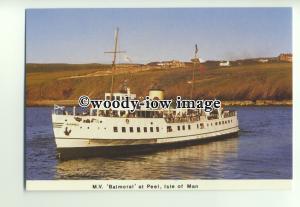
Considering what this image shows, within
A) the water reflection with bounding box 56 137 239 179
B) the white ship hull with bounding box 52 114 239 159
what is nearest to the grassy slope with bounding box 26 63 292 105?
the white ship hull with bounding box 52 114 239 159

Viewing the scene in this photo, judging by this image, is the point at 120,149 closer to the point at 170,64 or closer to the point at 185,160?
the point at 185,160

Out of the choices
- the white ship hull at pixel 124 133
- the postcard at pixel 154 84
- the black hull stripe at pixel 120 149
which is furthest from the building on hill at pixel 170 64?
the black hull stripe at pixel 120 149

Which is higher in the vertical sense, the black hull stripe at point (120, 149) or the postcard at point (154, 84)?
the postcard at point (154, 84)

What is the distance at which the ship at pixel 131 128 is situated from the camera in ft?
6.99

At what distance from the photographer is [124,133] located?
216 cm

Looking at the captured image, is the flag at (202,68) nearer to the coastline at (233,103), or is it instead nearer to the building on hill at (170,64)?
the building on hill at (170,64)

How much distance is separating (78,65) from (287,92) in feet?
3.30

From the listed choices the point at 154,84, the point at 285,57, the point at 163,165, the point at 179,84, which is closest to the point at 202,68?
the point at 179,84

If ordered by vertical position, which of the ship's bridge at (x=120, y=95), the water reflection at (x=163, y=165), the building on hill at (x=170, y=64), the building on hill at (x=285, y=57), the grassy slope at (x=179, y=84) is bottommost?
the water reflection at (x=163, y=165)

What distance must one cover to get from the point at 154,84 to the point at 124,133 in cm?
28

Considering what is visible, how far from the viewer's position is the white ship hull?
83.9 inches

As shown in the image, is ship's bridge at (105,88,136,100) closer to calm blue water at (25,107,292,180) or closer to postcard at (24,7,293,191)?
postcard at (24,7,293,191)

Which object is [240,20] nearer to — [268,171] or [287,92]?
[287,92]

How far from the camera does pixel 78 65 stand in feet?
7.02
